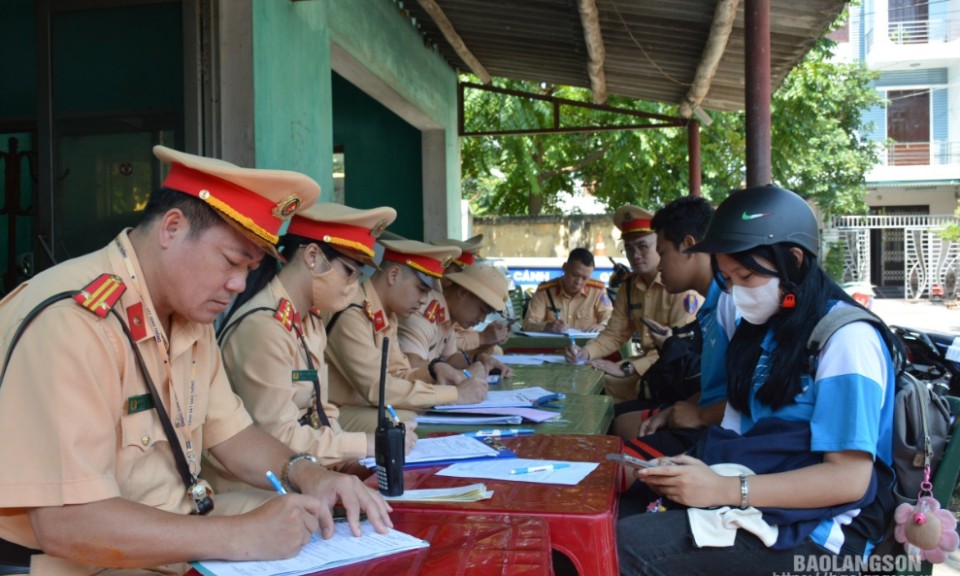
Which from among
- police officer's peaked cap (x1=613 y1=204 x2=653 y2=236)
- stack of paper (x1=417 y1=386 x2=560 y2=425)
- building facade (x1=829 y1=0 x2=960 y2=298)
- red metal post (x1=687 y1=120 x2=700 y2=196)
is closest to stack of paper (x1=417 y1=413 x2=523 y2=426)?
stack of paper (x1=417 y1=386 x2=560 y2=425)

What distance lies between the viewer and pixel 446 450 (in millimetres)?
2314

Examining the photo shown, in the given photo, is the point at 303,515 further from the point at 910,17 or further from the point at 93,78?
the point at 910,17

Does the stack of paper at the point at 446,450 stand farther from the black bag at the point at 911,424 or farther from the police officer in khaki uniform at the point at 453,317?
the police officer in khaki uniform at the point at 453,317

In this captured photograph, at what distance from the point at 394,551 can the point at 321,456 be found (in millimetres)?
901

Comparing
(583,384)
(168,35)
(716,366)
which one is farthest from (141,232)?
(168,35)

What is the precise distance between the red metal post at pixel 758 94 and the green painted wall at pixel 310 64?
2273mm

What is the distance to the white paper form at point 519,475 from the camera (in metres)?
2.00

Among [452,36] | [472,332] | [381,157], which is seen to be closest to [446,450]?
[472,332]

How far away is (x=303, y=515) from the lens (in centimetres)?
152

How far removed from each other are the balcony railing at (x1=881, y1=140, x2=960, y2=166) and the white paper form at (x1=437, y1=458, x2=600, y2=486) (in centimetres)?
2216

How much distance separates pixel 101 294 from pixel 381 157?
7.46 metres

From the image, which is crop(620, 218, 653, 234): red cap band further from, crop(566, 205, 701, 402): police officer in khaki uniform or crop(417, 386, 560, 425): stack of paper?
crop(417, 386, 560, 425): stack of paper

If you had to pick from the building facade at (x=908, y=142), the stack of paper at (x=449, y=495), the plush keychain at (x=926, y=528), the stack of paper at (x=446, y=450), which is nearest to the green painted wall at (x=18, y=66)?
the stack of paper at (x=446, y=450)

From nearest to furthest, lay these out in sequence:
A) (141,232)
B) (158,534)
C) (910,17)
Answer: (158,534) < (141,232) < (910,17)
